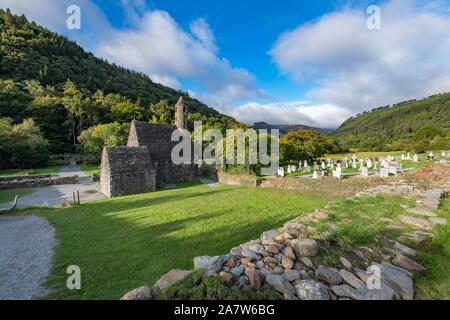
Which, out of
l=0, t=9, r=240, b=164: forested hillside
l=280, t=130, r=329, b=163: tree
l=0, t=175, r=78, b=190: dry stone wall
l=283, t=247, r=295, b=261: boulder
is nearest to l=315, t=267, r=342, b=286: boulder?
l=283, t=247, r=295, b=261: boulder

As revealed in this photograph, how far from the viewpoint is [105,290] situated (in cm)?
478

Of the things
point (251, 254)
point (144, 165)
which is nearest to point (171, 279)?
point (251, 254)

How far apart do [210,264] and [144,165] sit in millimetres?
17216

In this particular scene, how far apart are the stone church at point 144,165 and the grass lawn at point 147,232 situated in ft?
11.0

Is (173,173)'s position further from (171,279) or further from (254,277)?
(254,277)

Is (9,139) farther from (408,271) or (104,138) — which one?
(408,271)

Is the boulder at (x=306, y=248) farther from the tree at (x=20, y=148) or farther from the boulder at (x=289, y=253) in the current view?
the tree at (x=20, y=148)

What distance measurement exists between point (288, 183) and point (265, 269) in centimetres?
1385

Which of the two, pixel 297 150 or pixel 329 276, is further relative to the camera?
pixel 297 150

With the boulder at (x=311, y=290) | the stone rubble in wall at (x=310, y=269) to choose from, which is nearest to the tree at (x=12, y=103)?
the stone rubble in wall at (x=310, y=269)

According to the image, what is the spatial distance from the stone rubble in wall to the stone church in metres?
15.6

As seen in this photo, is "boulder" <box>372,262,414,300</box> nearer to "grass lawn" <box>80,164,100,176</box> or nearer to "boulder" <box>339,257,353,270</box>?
"boulder" <box>339,257,353,270</box>

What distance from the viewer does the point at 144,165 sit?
19219 millimetres

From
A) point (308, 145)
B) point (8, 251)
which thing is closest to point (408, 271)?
point (8, 251)
